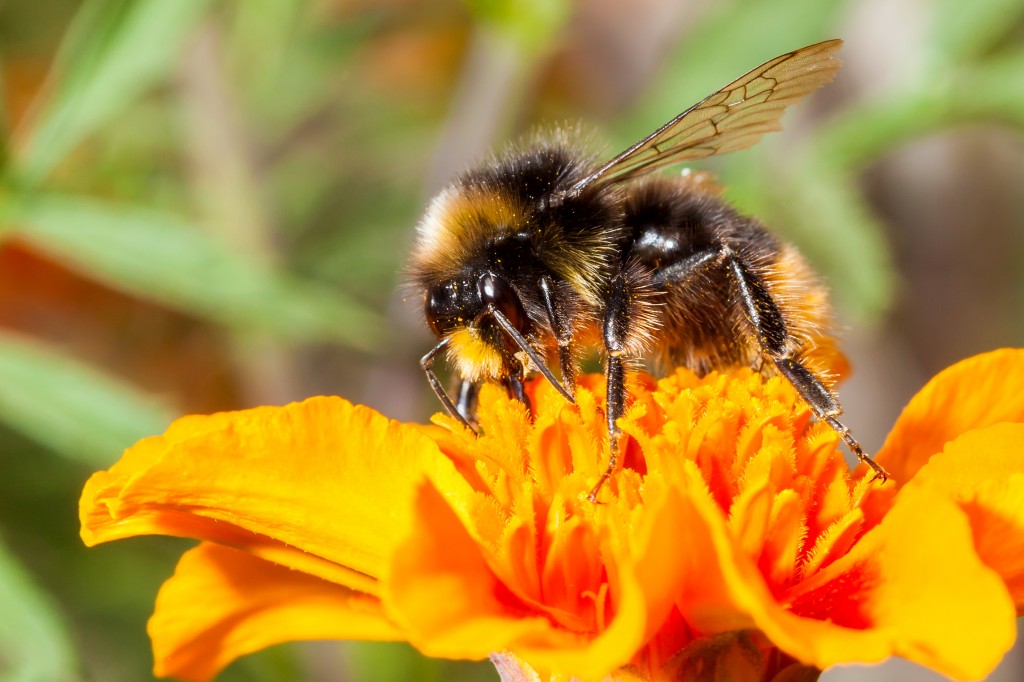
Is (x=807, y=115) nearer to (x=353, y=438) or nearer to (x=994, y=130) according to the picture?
(x=994, y=130)

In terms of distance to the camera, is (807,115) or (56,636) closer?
(56,636)

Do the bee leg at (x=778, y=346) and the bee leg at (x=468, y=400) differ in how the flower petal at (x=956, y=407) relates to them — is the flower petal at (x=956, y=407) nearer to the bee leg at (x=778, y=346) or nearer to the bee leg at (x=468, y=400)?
the bee leg at (x=778, y=346)

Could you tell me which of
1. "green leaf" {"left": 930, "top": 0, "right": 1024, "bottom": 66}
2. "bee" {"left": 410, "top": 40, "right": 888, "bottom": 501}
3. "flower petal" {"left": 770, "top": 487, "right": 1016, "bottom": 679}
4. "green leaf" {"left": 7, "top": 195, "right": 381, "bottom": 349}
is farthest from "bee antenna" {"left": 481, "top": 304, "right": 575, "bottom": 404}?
"green leaf" {"left": 930, "top": 0, "right": 1024, "bottom": 66}

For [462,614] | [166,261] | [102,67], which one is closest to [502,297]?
[462,614]

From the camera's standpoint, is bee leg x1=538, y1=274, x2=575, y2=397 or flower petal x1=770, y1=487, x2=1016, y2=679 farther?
bee leg x1=538, y1=274, x2=575, y2=397

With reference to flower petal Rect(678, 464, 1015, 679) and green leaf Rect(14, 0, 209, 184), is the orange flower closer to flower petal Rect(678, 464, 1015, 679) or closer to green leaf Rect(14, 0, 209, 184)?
flower petal Rect(678, 464, 1015, 679)

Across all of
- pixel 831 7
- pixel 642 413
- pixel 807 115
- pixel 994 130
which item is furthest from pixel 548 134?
pixel 994 130

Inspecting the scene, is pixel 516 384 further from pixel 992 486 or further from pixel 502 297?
pixel 992 486
